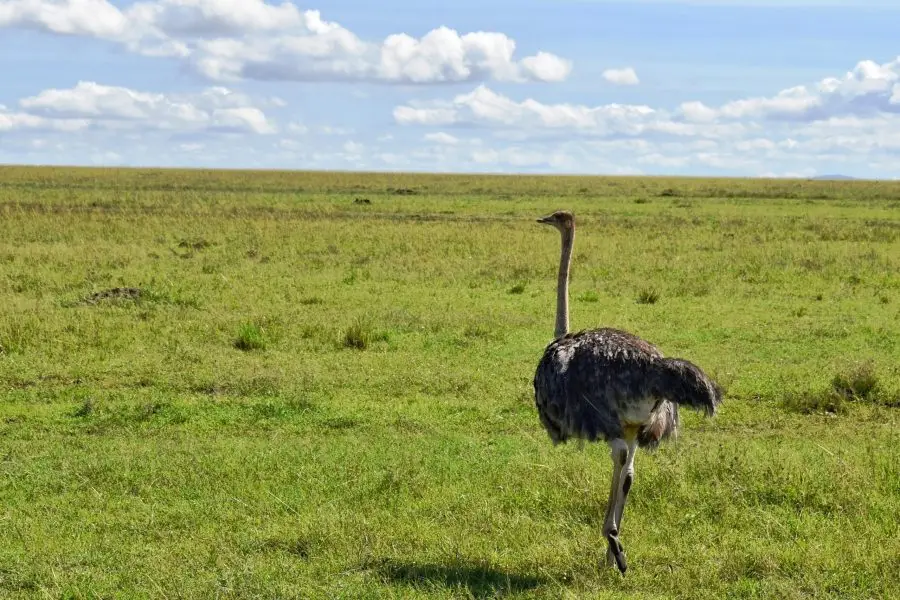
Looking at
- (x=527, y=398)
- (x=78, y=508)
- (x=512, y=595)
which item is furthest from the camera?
(x=527, y=398)

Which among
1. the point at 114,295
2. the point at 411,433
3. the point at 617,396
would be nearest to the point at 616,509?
the point at 617,396

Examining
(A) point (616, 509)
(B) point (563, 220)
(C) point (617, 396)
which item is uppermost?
(B) point (563, 220)

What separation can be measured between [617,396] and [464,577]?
48.7 inches

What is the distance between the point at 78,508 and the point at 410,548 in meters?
2.29

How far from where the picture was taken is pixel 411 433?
9055 mm

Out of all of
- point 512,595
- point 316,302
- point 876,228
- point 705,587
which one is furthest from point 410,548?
point 876,228

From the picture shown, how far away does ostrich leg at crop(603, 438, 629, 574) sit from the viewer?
5.61 m

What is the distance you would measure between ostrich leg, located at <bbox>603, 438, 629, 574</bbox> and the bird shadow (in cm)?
41

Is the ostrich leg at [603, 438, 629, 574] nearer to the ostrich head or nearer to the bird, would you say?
the bird

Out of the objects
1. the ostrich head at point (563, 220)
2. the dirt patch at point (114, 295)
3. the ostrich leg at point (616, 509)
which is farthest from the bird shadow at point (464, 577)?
the dirt patch at point (114, 295)

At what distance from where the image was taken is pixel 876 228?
29.4 metres

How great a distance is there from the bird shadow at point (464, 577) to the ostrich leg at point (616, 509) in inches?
16.3

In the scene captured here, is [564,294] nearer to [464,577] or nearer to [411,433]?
[464,577]

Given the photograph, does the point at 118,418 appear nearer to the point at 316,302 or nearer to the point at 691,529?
the point at 691,529
